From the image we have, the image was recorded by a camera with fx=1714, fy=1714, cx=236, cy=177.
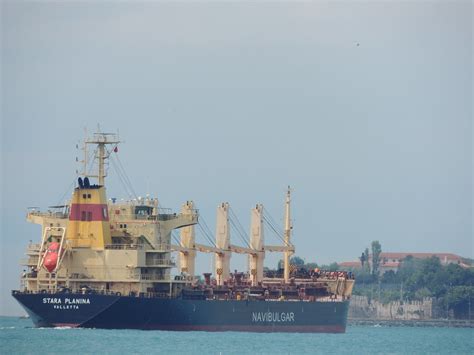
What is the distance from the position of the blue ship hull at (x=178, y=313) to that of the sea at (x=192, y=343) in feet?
2.97

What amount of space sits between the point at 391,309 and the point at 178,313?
274 ft

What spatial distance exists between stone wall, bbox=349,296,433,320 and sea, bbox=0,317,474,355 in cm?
6355

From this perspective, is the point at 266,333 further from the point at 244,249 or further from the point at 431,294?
the point at 431,294

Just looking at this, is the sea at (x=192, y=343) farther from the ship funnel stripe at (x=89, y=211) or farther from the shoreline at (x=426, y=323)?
the shoreline at (x=426, y=323)

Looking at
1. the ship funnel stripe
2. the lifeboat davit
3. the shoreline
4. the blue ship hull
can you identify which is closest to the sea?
the blue ship hull

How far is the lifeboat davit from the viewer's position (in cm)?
9400

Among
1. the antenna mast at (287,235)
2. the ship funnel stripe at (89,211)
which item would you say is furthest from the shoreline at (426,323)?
the ship funnel stripe at (89,211)

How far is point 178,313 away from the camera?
320 ft

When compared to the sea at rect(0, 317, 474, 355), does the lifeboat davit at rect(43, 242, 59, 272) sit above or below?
above

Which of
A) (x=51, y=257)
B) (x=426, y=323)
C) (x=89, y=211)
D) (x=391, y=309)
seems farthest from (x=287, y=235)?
(x=391, y=309)

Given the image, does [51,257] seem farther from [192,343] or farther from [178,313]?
[192,343]

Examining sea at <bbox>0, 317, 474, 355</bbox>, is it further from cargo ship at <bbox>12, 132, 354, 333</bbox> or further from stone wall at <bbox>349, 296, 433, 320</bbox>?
stone wall at <bbox>349, 296, 433, 320</bbox>

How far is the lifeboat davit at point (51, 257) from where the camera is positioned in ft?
308

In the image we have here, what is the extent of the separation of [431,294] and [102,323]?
82.4m
